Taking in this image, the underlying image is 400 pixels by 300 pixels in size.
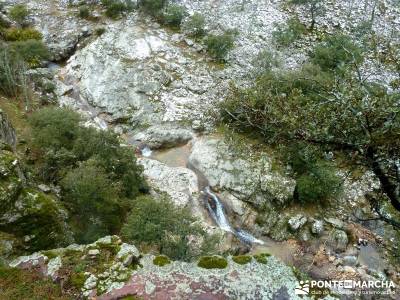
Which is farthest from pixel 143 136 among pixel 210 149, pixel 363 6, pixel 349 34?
pixel 363 6

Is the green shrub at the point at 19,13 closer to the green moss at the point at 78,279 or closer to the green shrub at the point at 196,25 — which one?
the green shrub at the point at 196,25

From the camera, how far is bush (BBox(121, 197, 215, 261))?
14.0 meters

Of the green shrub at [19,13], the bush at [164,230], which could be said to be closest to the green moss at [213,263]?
the bush at [164,230]

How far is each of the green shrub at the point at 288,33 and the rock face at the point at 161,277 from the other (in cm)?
3009

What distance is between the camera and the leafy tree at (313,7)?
40844mm

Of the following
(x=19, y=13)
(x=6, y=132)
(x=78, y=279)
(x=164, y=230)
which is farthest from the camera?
(x=19, y=13)

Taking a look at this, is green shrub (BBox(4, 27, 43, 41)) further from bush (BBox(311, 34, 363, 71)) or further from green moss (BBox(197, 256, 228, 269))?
green moss (BBox(197, 256, 228, 269))

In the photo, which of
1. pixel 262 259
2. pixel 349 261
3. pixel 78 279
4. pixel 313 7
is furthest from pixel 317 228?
pixel 313 7

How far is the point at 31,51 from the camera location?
3178 cm

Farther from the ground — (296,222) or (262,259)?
(262,259)

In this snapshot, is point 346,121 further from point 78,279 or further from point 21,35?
point 21,35

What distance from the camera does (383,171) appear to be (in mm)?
6543

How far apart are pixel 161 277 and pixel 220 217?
14.1 metres

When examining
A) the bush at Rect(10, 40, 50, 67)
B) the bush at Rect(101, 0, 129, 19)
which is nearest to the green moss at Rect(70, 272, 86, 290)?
the bush at Rect(10, 40, 50, 67)
